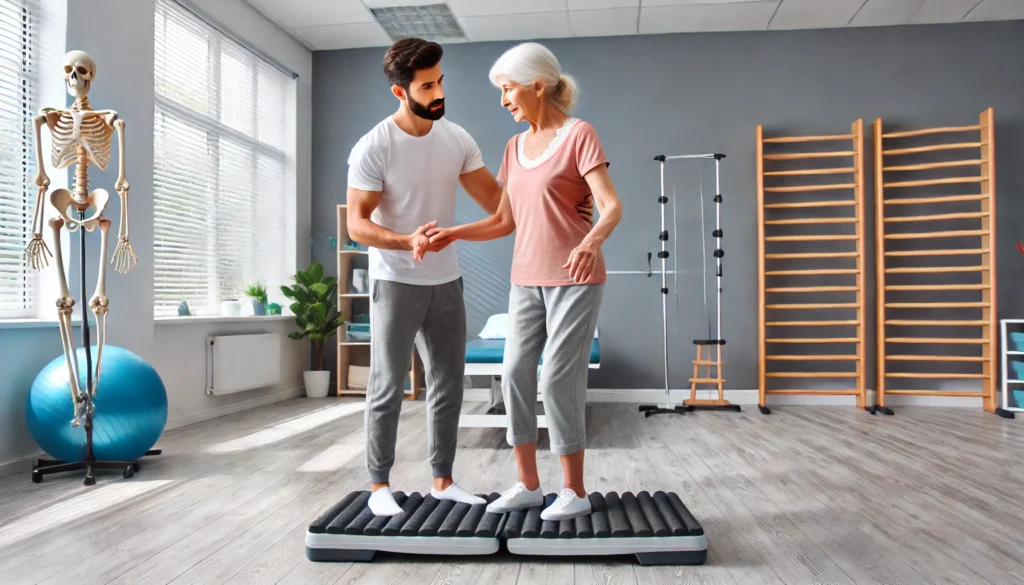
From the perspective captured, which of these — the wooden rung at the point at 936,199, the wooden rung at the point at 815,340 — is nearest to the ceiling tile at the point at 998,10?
the wooden rung at the point at 936,199

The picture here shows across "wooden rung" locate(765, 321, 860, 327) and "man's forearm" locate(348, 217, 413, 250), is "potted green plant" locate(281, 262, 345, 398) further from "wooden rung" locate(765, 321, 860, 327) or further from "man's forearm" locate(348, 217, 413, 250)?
"man's forearm" locate(348, 217, 413, 250)

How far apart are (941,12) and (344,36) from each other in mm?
4322

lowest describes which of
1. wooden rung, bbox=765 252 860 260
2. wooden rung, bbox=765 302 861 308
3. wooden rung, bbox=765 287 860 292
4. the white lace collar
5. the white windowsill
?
the white windowsill

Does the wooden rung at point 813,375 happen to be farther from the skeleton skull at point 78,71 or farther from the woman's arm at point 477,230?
the skeleton skull at point 78,71

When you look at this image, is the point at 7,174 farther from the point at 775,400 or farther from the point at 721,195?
the point at 775,400

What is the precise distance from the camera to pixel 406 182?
2.06 meters

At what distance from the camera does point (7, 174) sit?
3229mm

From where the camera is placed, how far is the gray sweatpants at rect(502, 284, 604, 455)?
6.38 ft

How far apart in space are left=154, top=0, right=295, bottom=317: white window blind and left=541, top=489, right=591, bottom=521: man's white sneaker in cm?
310

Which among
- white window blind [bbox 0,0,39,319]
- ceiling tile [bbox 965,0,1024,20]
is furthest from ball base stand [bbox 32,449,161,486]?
ceiling tile [bbox 965,0,1024,20]

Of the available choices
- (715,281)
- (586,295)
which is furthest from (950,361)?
(586,295)

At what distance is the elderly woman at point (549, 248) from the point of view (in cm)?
193

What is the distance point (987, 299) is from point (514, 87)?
4.32 metres

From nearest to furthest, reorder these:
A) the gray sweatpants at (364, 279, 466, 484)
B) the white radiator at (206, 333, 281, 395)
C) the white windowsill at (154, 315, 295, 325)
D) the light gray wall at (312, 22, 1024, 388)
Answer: the gray sweatpants at (364, 279, 466, 484) < the white windowsill at (154, 315, 295, 325) < the white radiator at (206, 333, 281, 395) < the light gray wall at (312, 22, 1024, 388)
